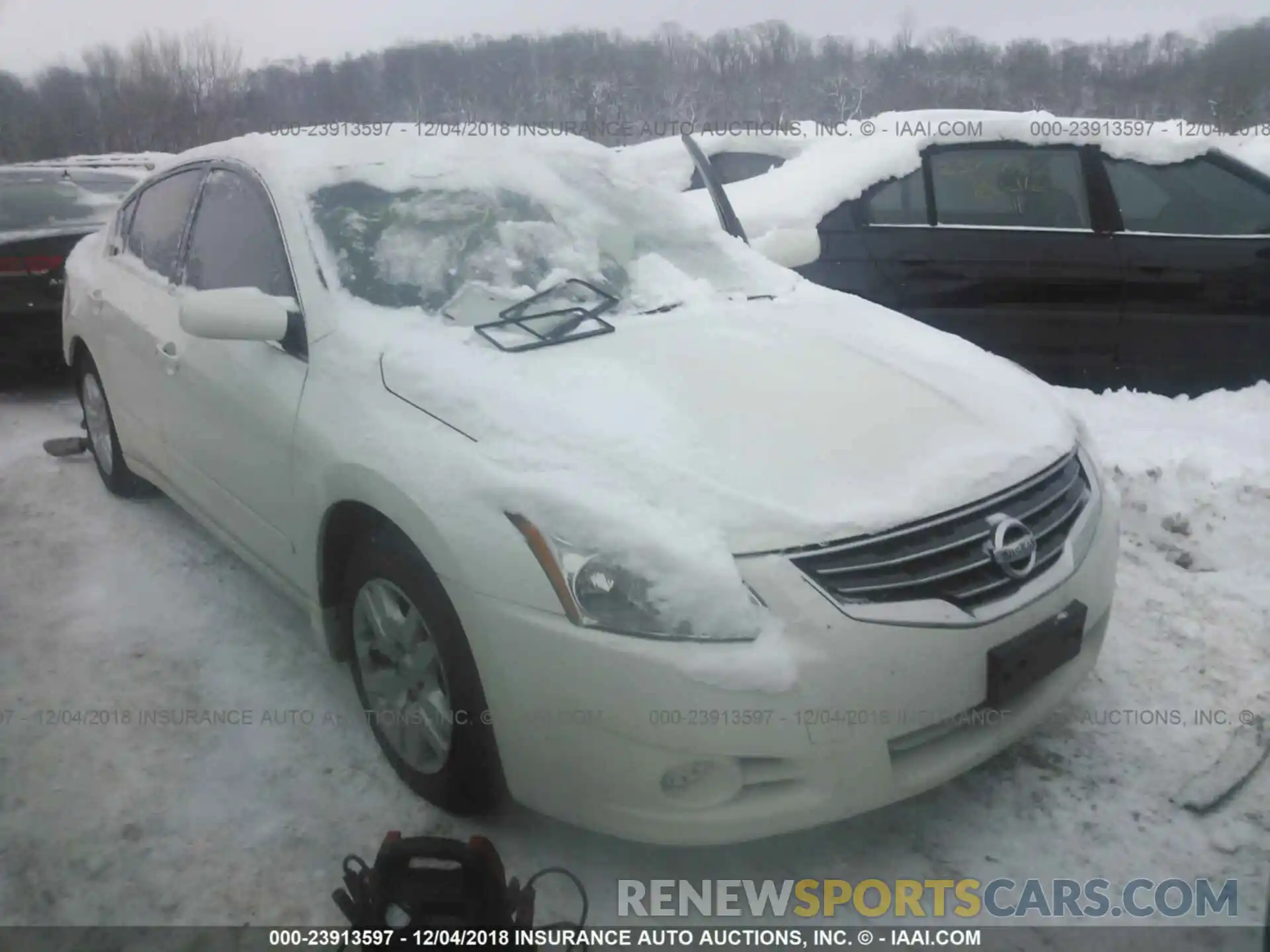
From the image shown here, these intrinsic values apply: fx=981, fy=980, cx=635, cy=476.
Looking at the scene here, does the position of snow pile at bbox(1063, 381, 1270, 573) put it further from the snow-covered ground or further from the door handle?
the door handle

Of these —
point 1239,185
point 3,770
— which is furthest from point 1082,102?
point 3,770

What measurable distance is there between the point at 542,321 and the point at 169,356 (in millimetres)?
1341

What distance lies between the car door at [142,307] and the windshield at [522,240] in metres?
0.89

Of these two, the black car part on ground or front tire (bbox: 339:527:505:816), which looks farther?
front tire (bbox: 339:527:505:816)

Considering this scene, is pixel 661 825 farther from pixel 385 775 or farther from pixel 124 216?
pixel 124 216

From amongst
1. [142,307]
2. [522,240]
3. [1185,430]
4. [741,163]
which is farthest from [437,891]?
[741,163]

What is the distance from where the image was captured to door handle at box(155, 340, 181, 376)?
9.98 feet

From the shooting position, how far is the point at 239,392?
2.69 m

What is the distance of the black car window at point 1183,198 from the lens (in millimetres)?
4637

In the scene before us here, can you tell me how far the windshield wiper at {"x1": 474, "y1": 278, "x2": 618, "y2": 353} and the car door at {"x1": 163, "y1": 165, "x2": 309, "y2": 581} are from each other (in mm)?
497

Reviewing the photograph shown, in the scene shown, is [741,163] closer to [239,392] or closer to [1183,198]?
[1183,198]

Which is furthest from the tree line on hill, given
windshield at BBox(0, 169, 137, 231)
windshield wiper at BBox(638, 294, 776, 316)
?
windshield wiper at BBox(638, 294, 776, 316)

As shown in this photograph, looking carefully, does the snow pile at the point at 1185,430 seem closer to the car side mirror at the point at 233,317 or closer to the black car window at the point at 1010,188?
the black car window at the point at 1010,188

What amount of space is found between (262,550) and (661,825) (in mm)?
1501
